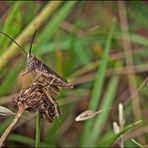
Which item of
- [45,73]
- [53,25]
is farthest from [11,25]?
[45,73]

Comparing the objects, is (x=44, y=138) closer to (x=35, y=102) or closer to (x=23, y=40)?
(x=23, y=40)

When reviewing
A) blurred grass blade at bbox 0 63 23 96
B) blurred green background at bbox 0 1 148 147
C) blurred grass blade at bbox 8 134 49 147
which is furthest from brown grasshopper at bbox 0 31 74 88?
blurred grass blade at bbox 8 134 49 147

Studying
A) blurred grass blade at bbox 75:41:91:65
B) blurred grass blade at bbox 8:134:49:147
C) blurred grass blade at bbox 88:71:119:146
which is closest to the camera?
blurred grass blade at bbox 88:71:119:146

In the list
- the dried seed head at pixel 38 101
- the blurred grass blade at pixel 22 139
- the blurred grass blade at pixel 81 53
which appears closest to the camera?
the dried seed head at pixel 38 101

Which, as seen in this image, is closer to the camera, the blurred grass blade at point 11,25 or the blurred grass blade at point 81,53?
the blurred grass blade at point 11,25

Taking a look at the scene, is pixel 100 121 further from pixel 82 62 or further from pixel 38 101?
pixel 38 101

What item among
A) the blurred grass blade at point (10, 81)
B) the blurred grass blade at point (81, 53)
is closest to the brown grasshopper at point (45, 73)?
the blurred grass blade at point (10, 81)

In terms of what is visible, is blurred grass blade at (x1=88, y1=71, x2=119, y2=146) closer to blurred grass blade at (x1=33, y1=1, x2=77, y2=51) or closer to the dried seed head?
blurred grass blade at (x1=33, y1=1, x2=77, y2=51)

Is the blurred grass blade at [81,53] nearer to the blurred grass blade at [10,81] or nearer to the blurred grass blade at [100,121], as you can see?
the blurred grass blade at [100,121]

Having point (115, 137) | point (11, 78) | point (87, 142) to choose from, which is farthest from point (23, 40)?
point (115, 137)
